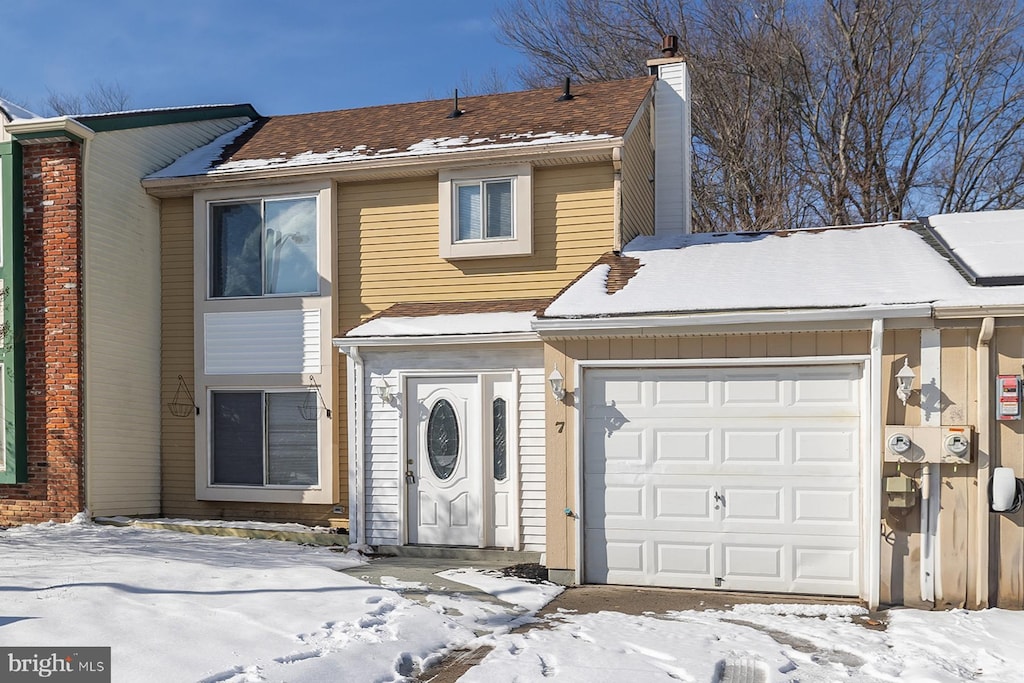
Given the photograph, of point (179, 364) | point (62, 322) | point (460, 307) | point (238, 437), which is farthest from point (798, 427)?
point (62, 322)

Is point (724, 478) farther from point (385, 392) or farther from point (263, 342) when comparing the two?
point (263, 342)

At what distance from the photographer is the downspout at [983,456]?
7.64 meters

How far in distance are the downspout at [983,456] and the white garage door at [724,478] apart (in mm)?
1000

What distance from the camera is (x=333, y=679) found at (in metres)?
5.53

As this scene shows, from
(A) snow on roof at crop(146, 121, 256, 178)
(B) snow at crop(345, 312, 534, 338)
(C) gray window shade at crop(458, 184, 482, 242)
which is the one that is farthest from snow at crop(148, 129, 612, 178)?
(B) snow at crop(345, 312, 534, 338)

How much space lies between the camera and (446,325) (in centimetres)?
1033

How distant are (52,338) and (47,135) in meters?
2.54

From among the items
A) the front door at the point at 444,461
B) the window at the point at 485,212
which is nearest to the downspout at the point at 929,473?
the front door at the point at 444,461

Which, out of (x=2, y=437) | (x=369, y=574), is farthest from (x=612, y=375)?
(x=2, y=437)

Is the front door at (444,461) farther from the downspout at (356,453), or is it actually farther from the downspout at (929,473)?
the downspout at (929,473)

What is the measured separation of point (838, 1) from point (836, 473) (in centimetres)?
1649

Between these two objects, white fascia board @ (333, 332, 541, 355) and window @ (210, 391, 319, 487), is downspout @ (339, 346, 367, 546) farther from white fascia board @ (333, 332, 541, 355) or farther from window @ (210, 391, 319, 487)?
window @ (210, 391, 319, 487)

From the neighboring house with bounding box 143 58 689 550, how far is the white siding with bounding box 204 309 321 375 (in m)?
0.03

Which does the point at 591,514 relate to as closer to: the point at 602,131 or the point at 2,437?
the point at 602,131
